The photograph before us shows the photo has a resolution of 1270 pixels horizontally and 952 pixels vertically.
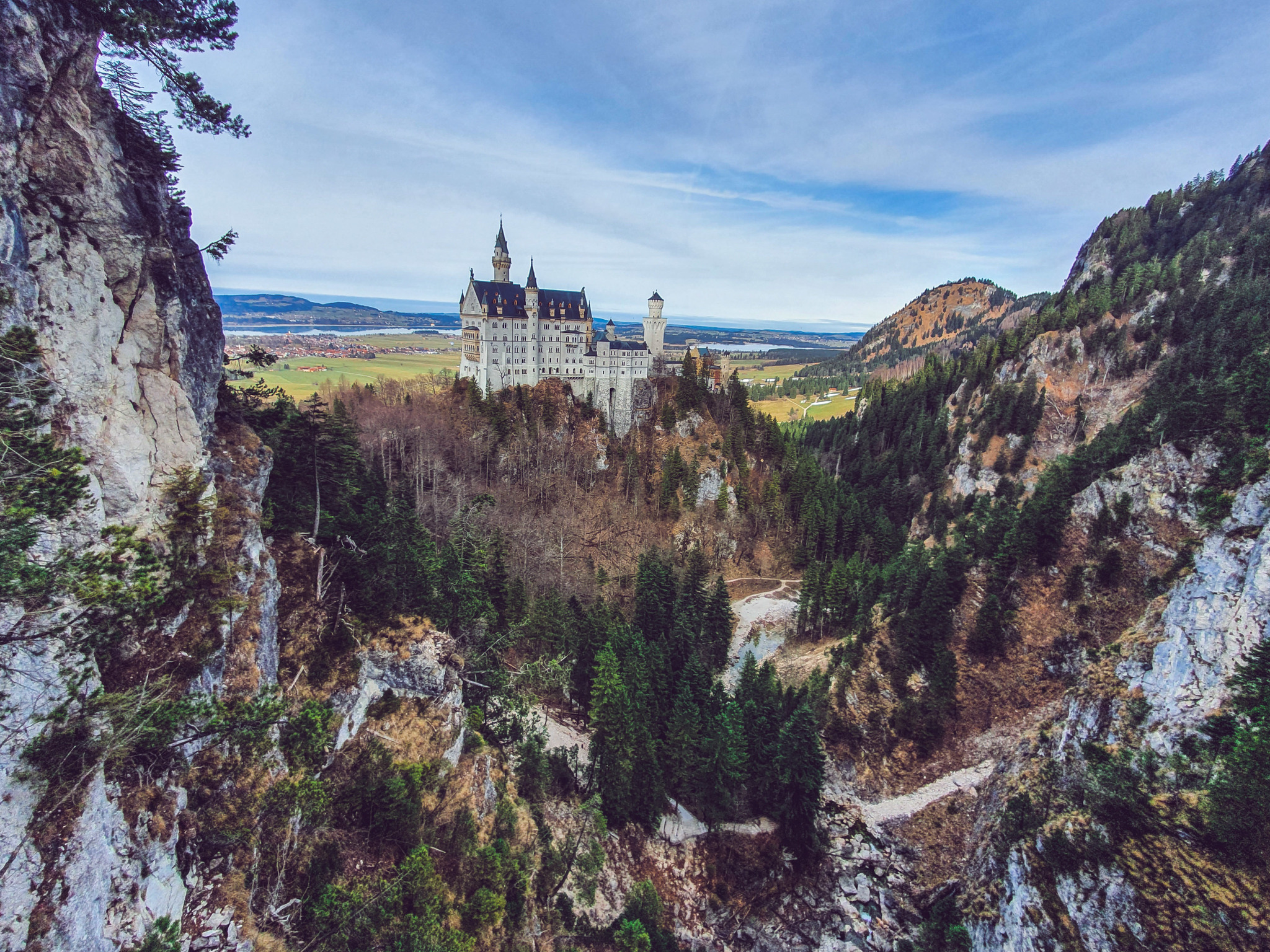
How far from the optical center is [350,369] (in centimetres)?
10206

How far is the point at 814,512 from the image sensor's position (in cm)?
7281

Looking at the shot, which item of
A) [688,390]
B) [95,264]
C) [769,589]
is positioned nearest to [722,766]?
[95,264]

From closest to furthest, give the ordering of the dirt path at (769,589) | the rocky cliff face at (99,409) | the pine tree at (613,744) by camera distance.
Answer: the rocky cliff face at (99,409)
the pine tree at (613,744)
the dirt path at (769,589)

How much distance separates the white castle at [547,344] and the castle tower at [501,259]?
9 centimetres

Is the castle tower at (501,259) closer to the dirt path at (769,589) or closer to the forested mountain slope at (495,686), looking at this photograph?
the forested mountain slope at (495,686)

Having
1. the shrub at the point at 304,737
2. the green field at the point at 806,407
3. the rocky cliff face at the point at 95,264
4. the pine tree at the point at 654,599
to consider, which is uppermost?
the rocky cliff face at the point at 95,264

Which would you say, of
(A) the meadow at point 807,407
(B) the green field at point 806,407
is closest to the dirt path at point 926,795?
(A) the meadow at point 807,407

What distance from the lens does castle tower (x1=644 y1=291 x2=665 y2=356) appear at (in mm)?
81688

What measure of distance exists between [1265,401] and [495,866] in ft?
164

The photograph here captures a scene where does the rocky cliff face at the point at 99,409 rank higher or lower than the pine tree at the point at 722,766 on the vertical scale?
higher

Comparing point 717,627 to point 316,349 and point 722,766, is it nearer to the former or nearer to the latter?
point 722,766

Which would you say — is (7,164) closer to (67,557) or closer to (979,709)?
(67,557)

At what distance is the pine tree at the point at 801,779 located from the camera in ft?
112

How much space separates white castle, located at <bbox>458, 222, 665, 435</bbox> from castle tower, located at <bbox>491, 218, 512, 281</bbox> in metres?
0.09
